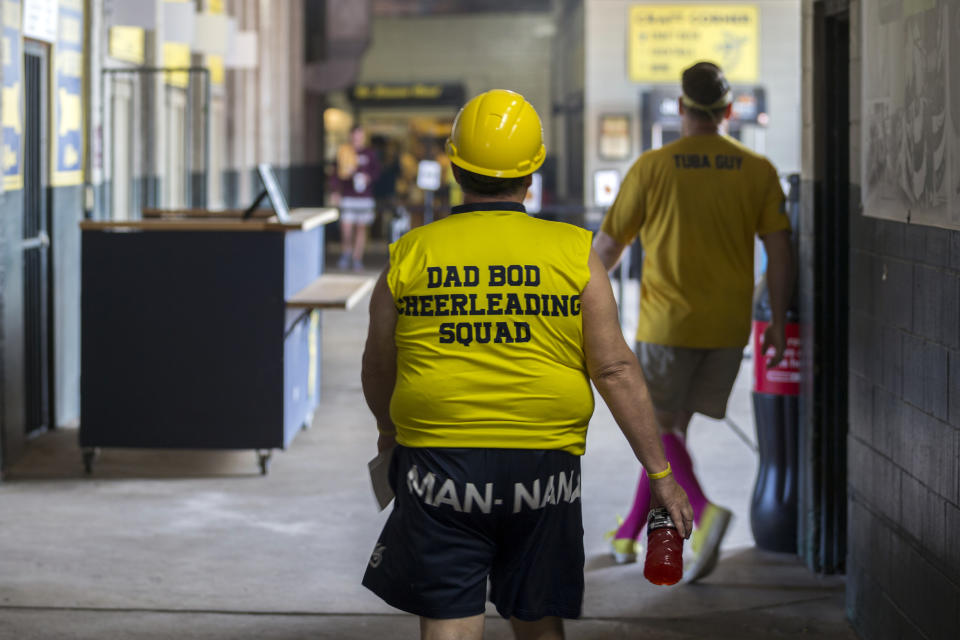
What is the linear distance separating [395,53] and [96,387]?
78.5ft

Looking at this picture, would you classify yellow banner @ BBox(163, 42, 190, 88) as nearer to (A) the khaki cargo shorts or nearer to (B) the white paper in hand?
(A) the khaki cargo shorts

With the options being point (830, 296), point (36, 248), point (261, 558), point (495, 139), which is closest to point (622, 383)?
point (495, 139)

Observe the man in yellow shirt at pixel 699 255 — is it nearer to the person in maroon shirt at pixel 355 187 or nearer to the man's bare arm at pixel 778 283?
the man's bare arm at pixel 778 283

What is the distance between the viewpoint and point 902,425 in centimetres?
396

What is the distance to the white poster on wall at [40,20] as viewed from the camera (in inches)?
279

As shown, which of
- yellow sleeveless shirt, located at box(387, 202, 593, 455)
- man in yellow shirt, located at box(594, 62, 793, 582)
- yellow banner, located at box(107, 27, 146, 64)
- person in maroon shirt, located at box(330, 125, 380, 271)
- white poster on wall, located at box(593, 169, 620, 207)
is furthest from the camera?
person in maroon shirt, located at box(330, 125, 380, 271)

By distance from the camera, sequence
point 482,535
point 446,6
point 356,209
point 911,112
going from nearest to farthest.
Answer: point 482,535
point 911,112
point 356,209
point 446,6

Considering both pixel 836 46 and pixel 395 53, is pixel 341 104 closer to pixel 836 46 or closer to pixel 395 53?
pixel 395 53

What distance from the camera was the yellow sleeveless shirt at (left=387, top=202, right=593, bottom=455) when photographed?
2.83 meters

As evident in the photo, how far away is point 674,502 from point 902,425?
1.26 metres

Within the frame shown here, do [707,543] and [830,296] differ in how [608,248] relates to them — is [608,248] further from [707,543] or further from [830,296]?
[707,543]

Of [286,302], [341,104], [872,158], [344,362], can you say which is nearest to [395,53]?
[341,104]

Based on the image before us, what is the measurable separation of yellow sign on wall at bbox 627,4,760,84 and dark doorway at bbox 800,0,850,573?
13589mm

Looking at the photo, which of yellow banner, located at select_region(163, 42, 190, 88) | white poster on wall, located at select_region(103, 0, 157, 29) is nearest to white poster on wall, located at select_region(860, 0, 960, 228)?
white poster on wall, located at select_region(103, 0, 157, 29)
